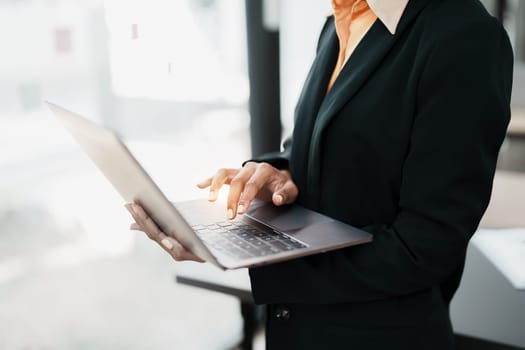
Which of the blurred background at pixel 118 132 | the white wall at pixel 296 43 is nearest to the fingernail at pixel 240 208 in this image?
the blurred background at pixel 118 132

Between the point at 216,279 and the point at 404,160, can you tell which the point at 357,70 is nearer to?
the point at 404,160

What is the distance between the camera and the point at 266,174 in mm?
1073

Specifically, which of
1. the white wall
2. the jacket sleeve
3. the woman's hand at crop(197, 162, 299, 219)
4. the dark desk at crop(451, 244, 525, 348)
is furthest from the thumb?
the white wall

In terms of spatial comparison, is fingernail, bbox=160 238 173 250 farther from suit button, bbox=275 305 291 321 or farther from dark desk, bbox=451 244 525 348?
dark desk, bbox=451 244 525 348

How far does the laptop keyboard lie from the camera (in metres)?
0.82

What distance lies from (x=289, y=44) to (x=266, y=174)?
1.46 metres

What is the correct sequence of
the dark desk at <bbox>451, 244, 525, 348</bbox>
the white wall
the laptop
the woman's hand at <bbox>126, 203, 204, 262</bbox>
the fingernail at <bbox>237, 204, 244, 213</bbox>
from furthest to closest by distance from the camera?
the white wall → the dark desk at <bbox>451, 244, 525, 348</bbox> → the fingernail at <bbox>237, 204, 244, 213</bbox> → the woman's hand at <bbox>126, 203, 204, 262</bbox> → the laptop

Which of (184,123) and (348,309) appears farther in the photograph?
(184,123)

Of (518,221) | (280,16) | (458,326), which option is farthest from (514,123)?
(458,326)

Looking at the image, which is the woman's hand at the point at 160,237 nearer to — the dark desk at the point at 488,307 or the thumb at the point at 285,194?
the thumb at the point at 285,194

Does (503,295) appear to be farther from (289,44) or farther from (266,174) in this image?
(289,44)

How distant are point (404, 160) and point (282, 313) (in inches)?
14.0

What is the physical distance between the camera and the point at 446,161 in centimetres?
82

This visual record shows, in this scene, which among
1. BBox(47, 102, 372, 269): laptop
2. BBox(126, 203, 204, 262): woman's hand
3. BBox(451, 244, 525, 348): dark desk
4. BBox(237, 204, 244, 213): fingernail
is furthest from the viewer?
BBox(451, 244, 525, 348): dark desk
